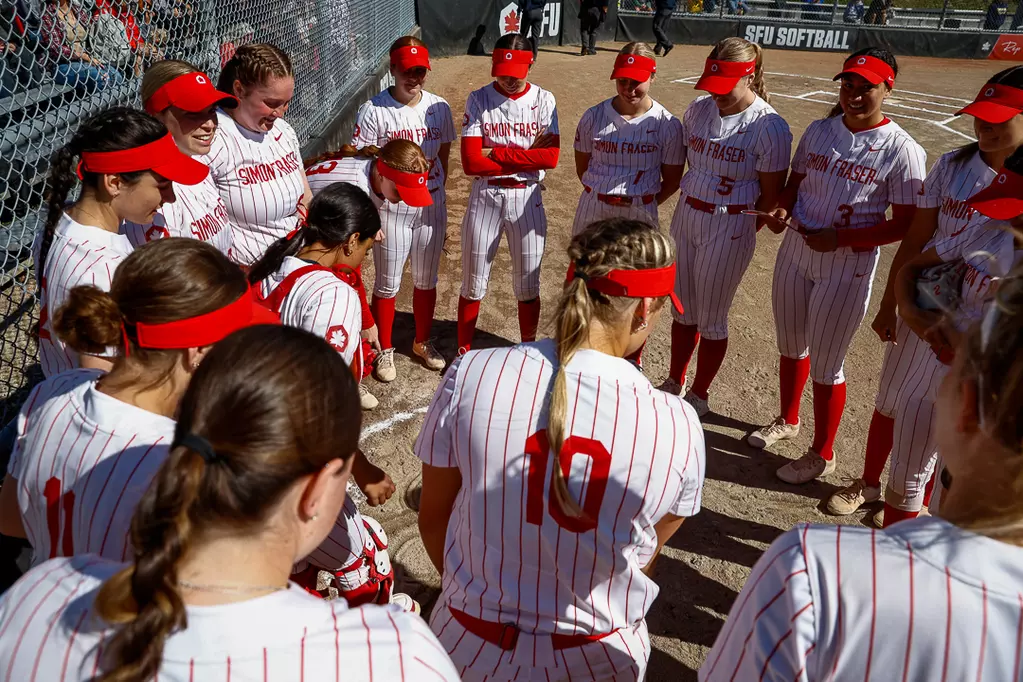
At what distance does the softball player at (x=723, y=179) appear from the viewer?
3701 millimetres

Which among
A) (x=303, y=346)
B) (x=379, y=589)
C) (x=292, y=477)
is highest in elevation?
(x=303, y=346)

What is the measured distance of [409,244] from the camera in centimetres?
442

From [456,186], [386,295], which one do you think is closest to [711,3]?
[456,186]

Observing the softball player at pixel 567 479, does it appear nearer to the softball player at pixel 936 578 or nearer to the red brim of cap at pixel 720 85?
the softball player at pixel 936 578

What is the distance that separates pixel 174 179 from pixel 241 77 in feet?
3.90

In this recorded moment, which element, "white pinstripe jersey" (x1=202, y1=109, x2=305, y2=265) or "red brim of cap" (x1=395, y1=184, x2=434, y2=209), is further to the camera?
"red brim of cap" (x1=395, y1=184, x2=434, y2=209)

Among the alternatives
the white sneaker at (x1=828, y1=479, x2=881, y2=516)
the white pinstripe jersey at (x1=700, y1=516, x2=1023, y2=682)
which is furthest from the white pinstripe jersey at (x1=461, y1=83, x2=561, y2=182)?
the white pinstripe jersey at (x1=700, y1=516, x2=1023, y2=682)

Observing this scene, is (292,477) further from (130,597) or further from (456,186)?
(456,186)

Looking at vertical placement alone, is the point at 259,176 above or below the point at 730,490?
above

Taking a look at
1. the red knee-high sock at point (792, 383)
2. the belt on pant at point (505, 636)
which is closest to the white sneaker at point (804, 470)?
the red knee-high sock at point (792, 383)

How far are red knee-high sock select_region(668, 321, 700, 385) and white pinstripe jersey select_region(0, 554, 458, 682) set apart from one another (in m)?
3.39

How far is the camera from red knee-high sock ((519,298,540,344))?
4586mm

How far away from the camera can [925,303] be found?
257 centimetres

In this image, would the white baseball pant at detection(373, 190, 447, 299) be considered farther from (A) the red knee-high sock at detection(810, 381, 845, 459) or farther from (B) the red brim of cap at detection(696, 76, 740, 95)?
(A) the red knee-high sock at detection(810, 381, 845, 459)
